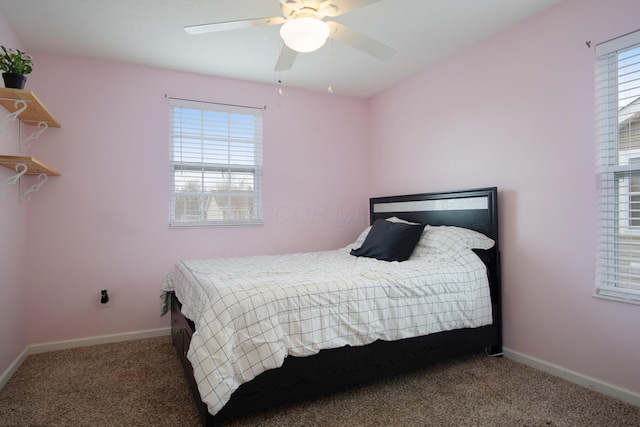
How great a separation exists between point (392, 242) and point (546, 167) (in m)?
1.19

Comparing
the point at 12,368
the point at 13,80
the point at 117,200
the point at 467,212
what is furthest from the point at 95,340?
the point at 467,212

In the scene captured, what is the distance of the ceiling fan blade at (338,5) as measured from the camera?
1.65 meters

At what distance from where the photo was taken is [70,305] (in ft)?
9.78

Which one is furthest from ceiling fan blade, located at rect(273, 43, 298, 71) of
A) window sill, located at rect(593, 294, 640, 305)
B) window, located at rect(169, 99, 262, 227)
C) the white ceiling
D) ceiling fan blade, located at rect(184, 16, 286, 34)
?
window sill, located at rect(593, 294, 640, 305)

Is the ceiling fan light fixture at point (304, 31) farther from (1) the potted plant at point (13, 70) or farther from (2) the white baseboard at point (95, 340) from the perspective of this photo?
(2) the white baseboard at point (95, 340)

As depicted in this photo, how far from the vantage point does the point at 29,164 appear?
7.46 feet

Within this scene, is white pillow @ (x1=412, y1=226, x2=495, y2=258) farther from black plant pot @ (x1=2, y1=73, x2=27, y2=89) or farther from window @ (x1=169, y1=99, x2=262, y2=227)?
black plant pot @ (x1=2, y1=73, x2=27, y2=89)

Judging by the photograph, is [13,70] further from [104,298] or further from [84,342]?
[84,342]

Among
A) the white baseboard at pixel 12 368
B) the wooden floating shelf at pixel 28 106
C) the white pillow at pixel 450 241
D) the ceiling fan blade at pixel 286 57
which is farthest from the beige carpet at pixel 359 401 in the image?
the ceiling fan blade at pixel 286 57

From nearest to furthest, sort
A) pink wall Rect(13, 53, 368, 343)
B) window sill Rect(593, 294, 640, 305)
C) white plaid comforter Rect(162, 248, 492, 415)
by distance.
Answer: white plaid comforter Rect(162, 248, 492, 415), window sill Rect(593, 294, 640, 305), pink wall Rect(13, 53, 368, 343)

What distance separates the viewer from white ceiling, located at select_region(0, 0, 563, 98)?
2.31m

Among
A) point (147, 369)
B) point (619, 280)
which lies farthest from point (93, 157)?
point (619, 280)

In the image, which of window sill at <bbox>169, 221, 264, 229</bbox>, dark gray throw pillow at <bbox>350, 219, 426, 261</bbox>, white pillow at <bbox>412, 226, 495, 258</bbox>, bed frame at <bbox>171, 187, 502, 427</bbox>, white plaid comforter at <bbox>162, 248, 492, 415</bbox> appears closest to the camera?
white plaid comforter at <bbox>162, 248, 492, 415</bbox>

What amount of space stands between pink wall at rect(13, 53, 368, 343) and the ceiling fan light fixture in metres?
2.02
